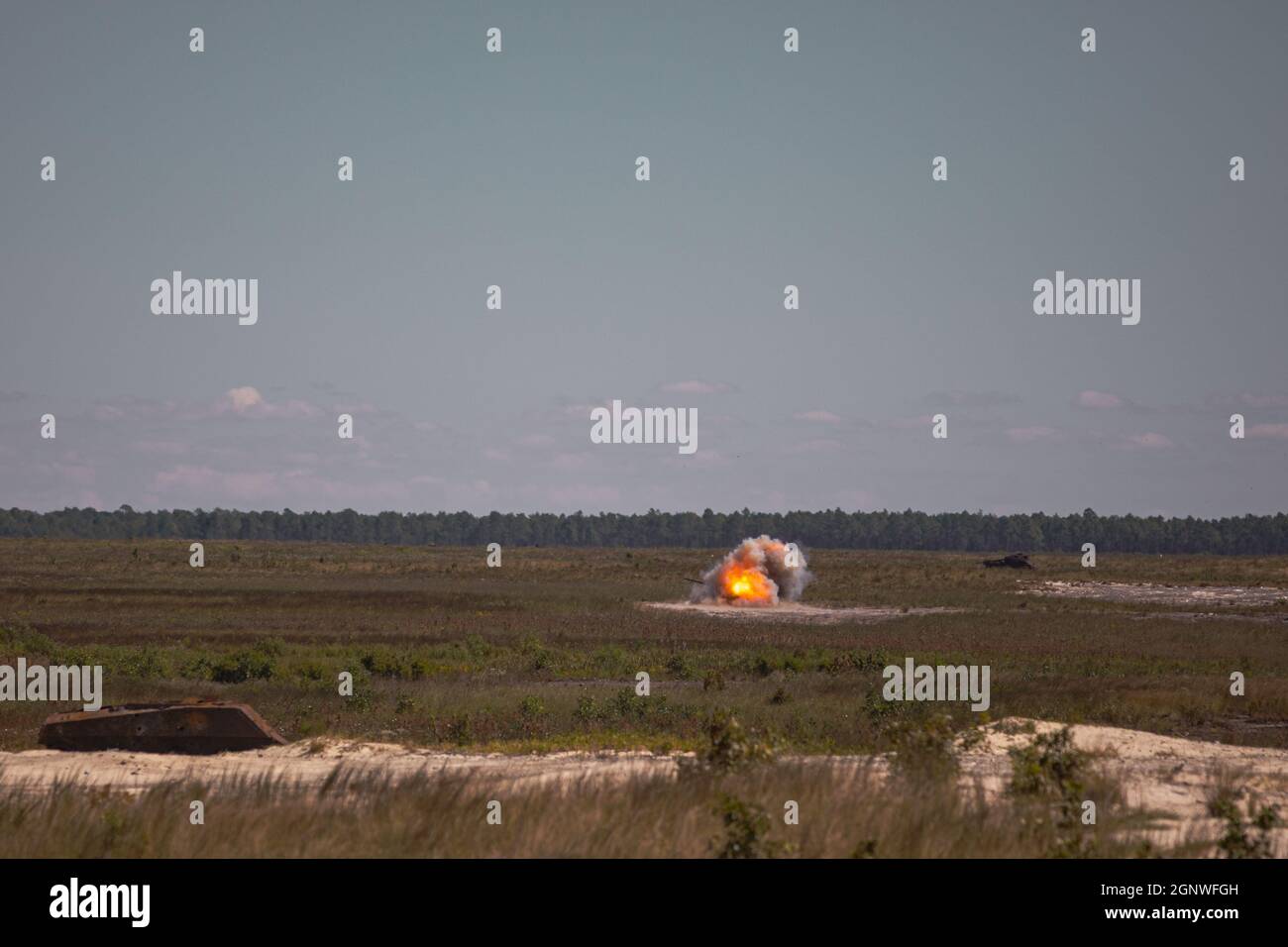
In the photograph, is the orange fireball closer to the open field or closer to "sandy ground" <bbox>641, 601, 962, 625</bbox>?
"sandy ground" <bbox>641, 601, 962, 625</bbox>

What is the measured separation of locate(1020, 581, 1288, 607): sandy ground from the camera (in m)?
68.4

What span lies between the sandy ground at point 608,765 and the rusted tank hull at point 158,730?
0.33m

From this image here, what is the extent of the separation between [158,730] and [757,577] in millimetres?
46271

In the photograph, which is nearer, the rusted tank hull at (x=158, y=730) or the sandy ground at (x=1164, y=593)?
the rusted tank hull at (x=158, y=730)

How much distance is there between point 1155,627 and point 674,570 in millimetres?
61124

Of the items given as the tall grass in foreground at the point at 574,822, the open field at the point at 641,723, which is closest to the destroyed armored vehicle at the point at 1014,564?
the open field at the point at 641,723

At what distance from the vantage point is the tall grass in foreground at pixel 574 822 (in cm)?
1205

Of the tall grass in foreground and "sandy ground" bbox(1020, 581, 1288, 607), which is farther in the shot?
"sandy ground" bbox(1020, 581, 1288, 607)

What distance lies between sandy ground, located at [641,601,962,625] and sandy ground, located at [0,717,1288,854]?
103ft

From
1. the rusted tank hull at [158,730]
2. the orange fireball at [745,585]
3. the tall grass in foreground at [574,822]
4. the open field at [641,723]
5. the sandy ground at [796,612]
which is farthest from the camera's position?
the orange fireball at [745,585]
